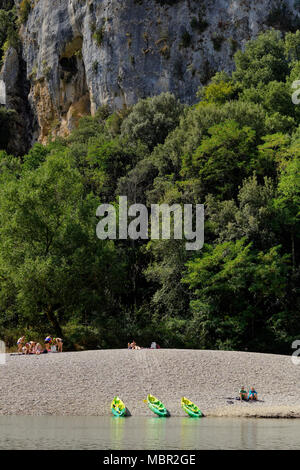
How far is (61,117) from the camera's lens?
76438 millimetres

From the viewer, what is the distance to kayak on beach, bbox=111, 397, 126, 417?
20750 millimetres

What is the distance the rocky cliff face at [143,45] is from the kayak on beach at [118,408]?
49488 mm

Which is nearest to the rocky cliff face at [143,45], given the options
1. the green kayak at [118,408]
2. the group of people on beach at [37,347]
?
the group of people on beach at [37,347]

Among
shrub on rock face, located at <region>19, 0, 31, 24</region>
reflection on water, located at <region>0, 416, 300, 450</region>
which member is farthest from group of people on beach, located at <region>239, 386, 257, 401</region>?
shrub on rock face, located at <region>19, 0, 31, 24</region>

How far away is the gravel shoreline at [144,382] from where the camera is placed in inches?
850

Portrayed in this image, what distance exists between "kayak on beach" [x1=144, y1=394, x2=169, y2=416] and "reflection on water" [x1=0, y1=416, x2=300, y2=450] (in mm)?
467

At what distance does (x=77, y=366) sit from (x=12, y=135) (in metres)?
60.6

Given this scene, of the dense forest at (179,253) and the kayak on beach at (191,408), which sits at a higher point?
the dense forest at (179,253)

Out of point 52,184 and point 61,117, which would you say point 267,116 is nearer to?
point 52,184

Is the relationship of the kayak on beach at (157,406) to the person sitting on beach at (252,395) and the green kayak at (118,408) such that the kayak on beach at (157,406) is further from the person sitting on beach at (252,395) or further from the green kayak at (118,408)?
the person sitting on beach at (252,395)

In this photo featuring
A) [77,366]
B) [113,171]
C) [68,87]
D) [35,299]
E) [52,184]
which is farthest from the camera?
[68,87]

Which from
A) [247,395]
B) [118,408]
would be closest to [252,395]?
[247,395]
